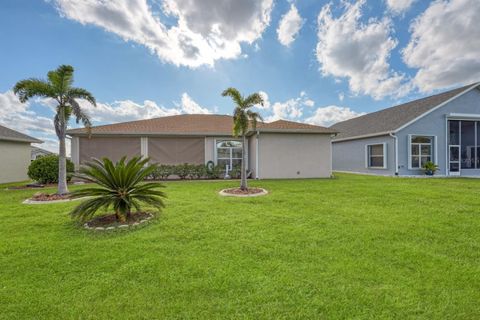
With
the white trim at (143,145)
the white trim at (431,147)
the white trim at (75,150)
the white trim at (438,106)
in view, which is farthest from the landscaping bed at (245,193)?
the white trim at (431,147)

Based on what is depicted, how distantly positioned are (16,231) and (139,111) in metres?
21.1

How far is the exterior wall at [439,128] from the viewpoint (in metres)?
16.3

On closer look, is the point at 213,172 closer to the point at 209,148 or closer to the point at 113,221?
the point at 209,148

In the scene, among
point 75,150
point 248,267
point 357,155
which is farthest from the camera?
point 357,155

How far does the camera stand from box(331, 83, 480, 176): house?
1636cm

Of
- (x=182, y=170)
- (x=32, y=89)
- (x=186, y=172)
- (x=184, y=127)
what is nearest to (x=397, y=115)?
(x=184, y=127)

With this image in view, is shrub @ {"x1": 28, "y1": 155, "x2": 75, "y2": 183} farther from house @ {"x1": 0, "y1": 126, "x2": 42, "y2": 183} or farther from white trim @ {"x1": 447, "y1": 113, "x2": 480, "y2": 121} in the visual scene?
white trim @ {"x1": 447, "y1": 113, "x2": 480, "y2": 121}

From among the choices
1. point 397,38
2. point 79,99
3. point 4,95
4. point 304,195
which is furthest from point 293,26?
point 4,95

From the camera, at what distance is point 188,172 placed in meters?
14.9

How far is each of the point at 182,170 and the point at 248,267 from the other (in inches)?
476

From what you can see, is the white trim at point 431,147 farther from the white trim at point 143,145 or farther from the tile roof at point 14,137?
the tile roof at point 14,137

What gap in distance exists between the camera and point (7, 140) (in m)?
14.6

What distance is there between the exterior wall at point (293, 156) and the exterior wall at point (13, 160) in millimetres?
16032

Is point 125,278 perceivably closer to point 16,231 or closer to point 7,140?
point 16,231
